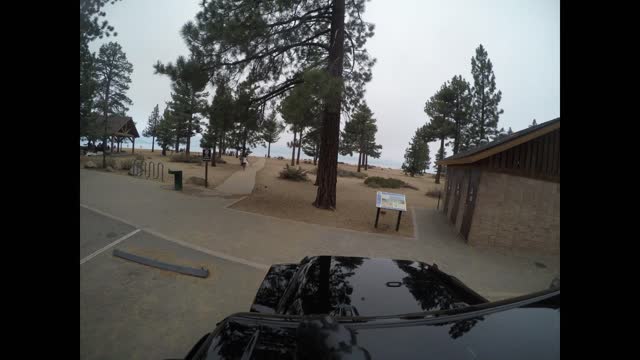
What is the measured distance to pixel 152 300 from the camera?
310 cm

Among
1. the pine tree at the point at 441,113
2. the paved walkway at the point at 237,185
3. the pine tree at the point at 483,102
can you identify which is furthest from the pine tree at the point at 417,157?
the paved walkway at the point at 237,185

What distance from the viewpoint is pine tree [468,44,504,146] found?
10.9 m

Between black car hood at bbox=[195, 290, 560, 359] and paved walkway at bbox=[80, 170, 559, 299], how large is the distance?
2.96 m

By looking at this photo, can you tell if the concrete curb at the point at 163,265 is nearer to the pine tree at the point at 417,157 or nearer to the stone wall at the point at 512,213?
the stone wall at the point at 512,213

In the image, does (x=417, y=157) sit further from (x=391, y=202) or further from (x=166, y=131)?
(x=166, y=131)

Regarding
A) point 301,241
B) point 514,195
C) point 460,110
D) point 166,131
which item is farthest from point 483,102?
point 166,131

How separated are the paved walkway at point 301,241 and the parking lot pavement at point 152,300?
0.69 meters

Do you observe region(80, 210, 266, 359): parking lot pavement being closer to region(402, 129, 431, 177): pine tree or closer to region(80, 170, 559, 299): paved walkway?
region(80, 170, 559, 299): paved walkway

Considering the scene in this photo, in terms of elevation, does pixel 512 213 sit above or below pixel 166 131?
below

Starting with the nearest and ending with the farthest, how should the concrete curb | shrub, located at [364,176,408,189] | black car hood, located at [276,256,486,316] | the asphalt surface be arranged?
black car hood, located at [276,256,486,316], the asphalt surface, the concrete curb, shrub, located at [364,176,408,189]

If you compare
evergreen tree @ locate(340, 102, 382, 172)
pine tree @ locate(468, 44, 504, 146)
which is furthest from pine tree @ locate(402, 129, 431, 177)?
pine tree @ locate(468, 44, 504, 146)

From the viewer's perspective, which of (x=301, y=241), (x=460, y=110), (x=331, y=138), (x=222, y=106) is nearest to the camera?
(x=301, y=241)

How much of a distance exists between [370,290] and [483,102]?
1563 centimetres
